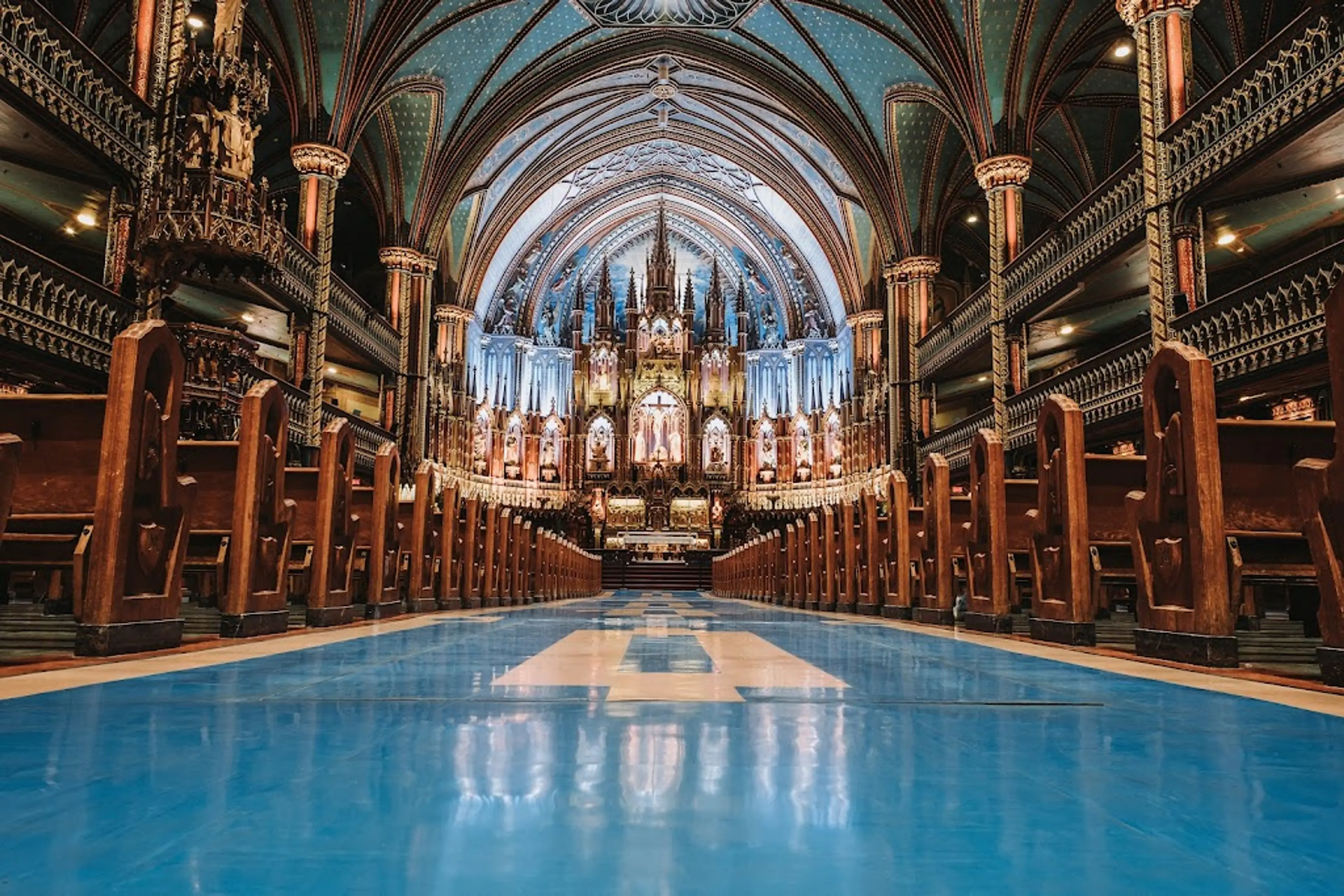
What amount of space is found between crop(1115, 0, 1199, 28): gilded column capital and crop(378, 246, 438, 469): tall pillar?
632 inches

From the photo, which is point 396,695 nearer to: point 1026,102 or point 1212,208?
point 1212,208

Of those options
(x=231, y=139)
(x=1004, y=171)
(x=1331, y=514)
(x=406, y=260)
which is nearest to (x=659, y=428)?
(x=406, y=260)

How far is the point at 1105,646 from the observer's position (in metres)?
5.50

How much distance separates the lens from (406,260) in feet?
77.1

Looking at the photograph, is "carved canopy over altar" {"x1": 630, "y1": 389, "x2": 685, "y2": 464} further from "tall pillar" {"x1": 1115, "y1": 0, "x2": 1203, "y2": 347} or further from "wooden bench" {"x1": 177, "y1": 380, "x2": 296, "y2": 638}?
"wooden bench" {"x1": 177, "y1": 380, "x2": 296, "y2": 638}

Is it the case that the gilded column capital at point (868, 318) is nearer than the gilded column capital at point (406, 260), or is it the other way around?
the gilded column capital at point (406, 260)

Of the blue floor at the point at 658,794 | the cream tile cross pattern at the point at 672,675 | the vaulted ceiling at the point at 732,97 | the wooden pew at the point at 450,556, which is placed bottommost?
the cream tile cross pattern at the point at 672,675

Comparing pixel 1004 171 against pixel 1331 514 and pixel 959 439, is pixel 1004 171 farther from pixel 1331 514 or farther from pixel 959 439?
pixel 1331 514

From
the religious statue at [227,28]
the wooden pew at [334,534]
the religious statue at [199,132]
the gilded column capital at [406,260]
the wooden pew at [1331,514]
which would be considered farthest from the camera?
the gilded column capital at [406,260]

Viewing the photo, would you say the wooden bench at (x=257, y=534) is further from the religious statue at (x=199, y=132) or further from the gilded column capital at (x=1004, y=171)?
the gilded column capital at (x=1004, y=171)

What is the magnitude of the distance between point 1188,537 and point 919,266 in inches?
788

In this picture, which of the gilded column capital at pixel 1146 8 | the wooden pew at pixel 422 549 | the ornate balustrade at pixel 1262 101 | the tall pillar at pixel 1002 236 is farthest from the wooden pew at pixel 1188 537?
the tall pillar at pixel 1002 236

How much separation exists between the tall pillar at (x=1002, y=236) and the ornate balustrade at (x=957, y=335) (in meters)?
0.66

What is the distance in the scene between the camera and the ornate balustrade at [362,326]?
19.2 m
